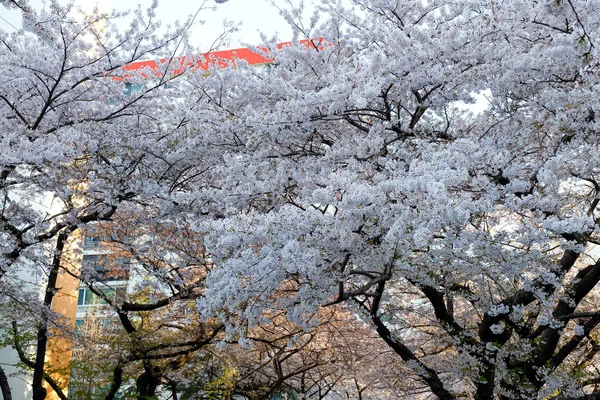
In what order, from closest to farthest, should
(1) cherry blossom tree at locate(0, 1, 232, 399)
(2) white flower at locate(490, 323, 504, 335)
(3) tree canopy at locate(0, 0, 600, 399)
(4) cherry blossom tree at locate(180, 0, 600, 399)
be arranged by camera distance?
(4) cherry blossom tree at locate(180, 0, 600, 399) → (3) tree canopy at locate(0, 0, 600, 399) → (2) white flower at locate(490, 323, 504, 335) → (1) cherry blossom tree at locate(0, 1, 232, 399)

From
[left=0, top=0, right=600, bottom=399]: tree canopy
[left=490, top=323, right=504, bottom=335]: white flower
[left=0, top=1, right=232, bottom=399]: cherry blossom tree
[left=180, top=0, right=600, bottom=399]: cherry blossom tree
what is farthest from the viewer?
[left=0, top=1, right=232, bottom=399]: cherry blossom tree

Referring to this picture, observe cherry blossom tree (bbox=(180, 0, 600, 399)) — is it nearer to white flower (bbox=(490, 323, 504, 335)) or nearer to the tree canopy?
the tree canopy

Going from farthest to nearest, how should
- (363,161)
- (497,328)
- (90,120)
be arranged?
(90,120) < (497,328) < (363,161)

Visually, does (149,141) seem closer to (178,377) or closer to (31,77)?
(31,77)

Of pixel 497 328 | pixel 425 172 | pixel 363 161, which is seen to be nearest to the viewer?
pixel 425 172

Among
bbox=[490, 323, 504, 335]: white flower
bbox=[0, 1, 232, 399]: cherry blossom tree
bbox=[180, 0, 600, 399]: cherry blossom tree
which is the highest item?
bbox=[0, 1, 232, 399]: cherry blossom tree

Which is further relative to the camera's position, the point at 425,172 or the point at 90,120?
the point at 90,120

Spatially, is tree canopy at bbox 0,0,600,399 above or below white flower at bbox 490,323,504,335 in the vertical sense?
above

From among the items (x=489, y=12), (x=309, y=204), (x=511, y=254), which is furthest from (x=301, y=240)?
(x=489, y=12)

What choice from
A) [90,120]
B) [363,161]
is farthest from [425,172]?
[90,120]

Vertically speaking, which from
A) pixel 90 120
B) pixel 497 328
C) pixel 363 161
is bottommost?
pixel 497 328

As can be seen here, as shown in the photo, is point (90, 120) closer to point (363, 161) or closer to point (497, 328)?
point (363, 161)

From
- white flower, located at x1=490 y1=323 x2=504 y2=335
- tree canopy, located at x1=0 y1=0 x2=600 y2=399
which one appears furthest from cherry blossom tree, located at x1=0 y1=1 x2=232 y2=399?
white flower, located at x1=490 y1=323 x2=504 y2=335

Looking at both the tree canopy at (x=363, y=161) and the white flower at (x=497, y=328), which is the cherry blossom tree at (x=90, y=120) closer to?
the tree canopy at (x=363, y=161)
